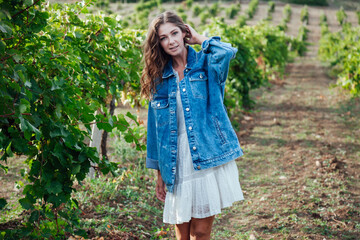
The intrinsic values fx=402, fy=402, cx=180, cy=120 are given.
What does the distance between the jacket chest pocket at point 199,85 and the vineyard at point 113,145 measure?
392mm

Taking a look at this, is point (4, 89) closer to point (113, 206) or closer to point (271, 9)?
point (113, 206)

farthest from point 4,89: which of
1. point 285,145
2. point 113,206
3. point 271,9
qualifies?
point 271,9

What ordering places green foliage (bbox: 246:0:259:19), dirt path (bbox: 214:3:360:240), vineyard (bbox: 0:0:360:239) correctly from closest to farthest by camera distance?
vineyard (bbox: 0:0:360:239), dirt path (bbox: 214:3:360:240), green foliage (bbox: 246:0:259:19)

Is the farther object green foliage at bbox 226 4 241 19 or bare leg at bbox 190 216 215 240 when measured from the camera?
green foliage at bbox 226 4 241 19

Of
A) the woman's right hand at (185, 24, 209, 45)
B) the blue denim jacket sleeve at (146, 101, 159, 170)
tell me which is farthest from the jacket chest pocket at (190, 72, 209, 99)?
the blue denim jacket sleeve at (146, 101, 159, 170)

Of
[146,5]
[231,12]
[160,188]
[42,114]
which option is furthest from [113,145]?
[231,12]

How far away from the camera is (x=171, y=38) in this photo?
2.34m

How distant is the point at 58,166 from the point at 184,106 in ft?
2.49

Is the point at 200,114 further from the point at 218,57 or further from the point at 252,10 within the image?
the point at 252,10

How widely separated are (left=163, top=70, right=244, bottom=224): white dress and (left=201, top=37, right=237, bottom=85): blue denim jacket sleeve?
0.83ft

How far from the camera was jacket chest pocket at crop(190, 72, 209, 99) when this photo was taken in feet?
7.59

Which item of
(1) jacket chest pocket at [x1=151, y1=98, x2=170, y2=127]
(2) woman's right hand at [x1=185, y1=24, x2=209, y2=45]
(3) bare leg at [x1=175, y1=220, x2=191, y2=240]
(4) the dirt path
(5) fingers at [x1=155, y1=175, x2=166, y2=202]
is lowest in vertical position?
(4) the dirt path

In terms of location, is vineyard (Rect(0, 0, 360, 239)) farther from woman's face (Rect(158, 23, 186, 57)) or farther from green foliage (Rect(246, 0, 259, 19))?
green foliage (Rect(246, 0, 259, 19))

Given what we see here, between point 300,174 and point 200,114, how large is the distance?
310 cm
